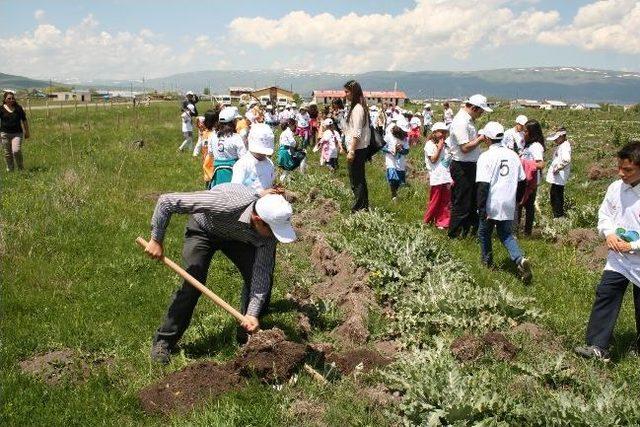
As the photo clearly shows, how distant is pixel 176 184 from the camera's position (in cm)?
1349

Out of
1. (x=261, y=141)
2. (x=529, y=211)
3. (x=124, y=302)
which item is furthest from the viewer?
(x=529, y=211)

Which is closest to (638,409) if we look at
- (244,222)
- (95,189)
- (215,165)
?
(244,222)

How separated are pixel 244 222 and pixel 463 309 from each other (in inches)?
98.8

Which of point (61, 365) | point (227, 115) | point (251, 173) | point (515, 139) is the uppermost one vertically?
point (227, 115)

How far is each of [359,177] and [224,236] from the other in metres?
5.00

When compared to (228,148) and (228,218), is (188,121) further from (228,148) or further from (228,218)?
(228,218)

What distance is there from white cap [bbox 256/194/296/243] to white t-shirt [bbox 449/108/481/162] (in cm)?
490

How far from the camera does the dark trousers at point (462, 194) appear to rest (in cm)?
843

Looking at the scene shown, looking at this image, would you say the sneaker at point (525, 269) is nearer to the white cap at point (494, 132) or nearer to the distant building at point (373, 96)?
the white cap at point (494, 132)

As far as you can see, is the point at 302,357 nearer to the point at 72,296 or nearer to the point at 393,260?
the point at 393,260

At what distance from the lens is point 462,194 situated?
849 cm

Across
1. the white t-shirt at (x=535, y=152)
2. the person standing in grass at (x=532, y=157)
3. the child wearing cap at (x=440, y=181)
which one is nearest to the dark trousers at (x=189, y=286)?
the child wearing cap at (x=440, y=181)

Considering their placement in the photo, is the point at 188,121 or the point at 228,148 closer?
the point at 228,148

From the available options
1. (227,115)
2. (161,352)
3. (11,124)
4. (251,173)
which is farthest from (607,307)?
(11,124)
